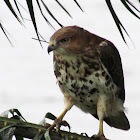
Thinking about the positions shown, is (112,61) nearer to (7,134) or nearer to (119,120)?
(119,120)

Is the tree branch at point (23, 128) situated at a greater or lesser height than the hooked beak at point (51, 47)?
lesser

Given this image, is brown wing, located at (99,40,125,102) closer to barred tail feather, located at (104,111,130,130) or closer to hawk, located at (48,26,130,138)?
hawk, located at (48,26,130,138)

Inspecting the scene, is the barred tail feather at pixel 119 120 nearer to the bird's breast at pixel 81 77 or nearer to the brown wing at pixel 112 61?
the brown wing at pixel 112 61

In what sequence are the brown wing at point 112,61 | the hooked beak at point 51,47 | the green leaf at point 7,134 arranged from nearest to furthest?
the green leaf at point 7,134
the hooked beak at point 51,47
the brown wing at point 112,61

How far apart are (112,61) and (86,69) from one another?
249 millimetres

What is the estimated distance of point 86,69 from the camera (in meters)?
2.74

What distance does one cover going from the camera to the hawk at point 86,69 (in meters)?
2.72

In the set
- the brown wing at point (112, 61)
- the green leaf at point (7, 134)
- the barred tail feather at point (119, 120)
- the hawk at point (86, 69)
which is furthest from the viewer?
the barred tail feather at point (119, 120)

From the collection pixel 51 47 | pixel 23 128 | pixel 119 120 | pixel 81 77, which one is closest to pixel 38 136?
pixel 23 128

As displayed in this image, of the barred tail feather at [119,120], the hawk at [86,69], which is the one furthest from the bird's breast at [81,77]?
the barred tail feather at [119,120]

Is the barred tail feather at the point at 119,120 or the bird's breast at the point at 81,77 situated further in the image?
the barred tail feather at the point at 119,120

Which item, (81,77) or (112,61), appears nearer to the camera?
(81,77)

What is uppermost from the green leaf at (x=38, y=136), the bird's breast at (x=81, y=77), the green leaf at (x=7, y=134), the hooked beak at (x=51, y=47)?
the hooked beak at (x=51, y=47)

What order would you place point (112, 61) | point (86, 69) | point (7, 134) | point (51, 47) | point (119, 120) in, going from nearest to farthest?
point (7, 134) → point (51, 47) → point (86, 69) → point (112, 61) → point (119, 120)
